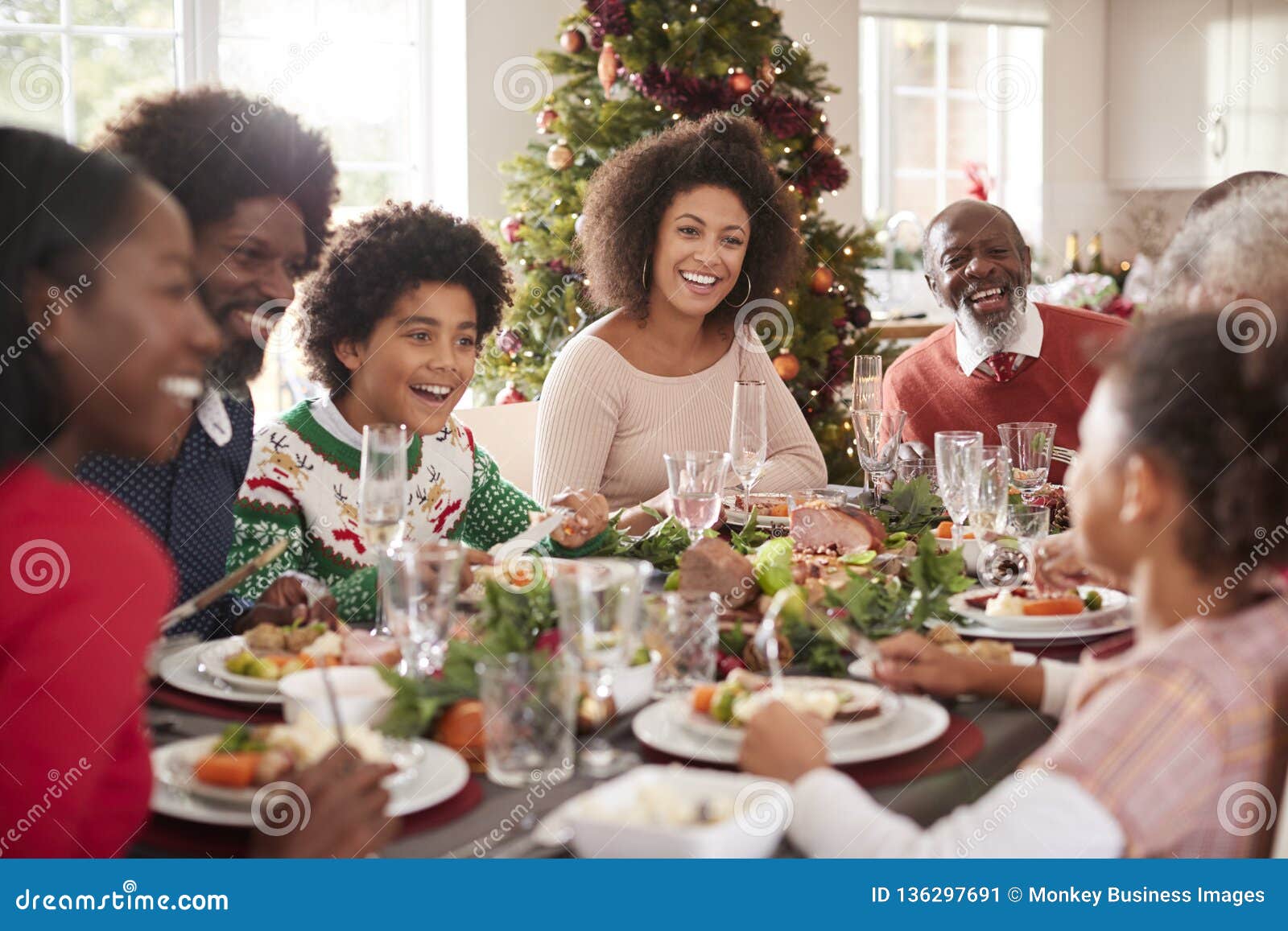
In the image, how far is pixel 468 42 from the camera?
5215 mm

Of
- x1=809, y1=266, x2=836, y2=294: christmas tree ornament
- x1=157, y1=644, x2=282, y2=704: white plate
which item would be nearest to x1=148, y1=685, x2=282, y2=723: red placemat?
x1=157, y1=644, x2=282, y2=704: white plate

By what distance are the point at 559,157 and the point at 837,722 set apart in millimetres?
3455

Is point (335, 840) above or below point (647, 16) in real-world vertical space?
below

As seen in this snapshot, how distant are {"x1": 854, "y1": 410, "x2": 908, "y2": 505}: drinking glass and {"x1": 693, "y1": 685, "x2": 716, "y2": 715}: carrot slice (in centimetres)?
123

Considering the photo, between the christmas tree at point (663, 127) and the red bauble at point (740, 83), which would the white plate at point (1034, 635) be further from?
the red bauble at point (740, 83)

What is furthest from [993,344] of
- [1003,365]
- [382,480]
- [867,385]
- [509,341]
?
[382,480]

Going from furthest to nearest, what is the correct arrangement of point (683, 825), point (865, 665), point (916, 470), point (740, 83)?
point (740, 83), point (916, 470), point (865, 665), point (683, 825)

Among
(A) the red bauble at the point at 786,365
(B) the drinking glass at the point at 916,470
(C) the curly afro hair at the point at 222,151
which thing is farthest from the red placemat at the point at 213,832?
(A) the red bauble at the point at 786,365

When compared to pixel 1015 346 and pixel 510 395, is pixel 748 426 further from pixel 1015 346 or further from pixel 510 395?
pixel 510 395

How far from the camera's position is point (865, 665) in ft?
4.96

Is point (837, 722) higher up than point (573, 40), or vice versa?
point (573, 40)

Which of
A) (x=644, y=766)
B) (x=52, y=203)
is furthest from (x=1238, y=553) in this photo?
(x=52, y=203)
